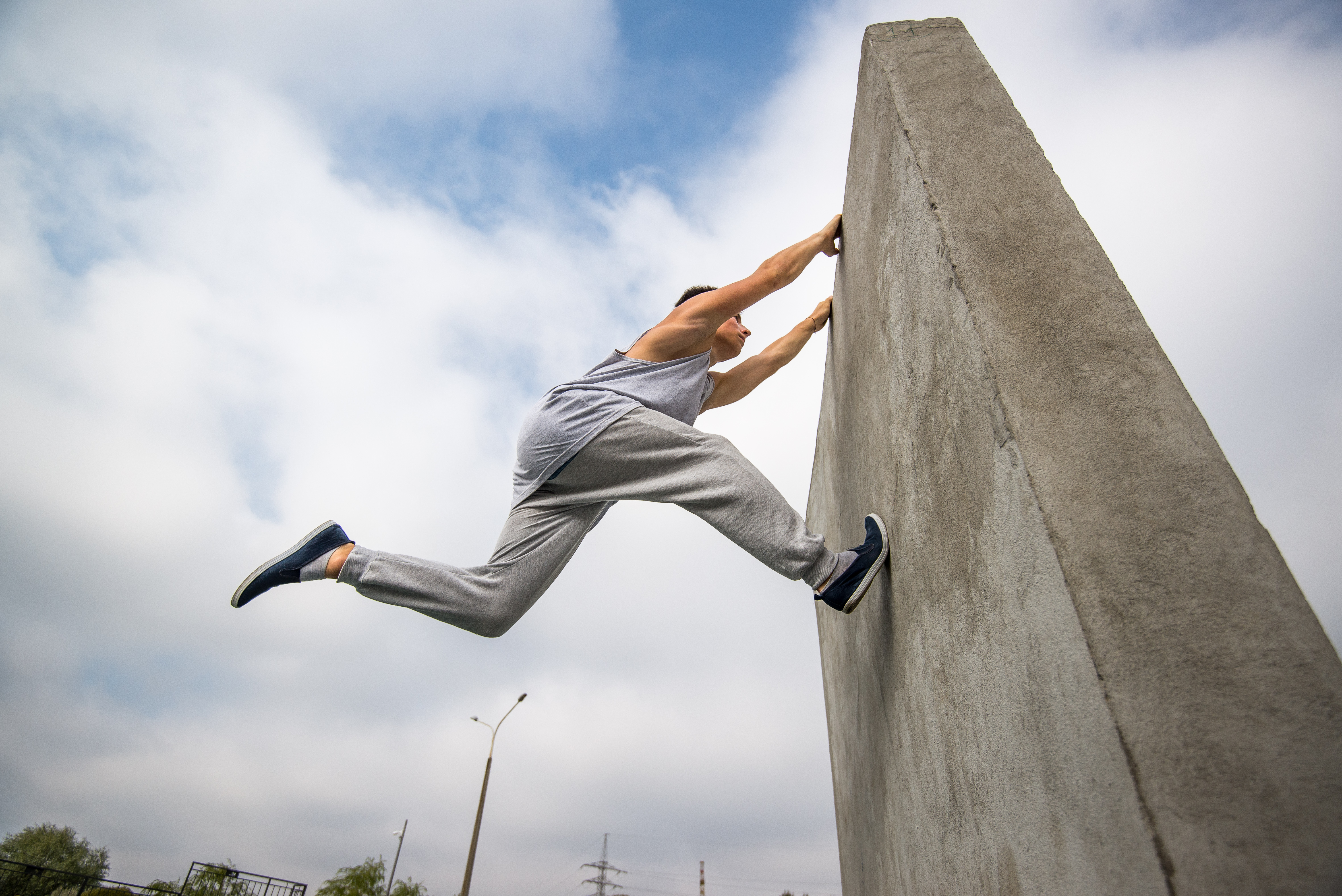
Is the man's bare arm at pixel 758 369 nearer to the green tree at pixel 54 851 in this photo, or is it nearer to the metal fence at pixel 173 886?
the metal fence at pixel 173 886

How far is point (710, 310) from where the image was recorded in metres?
2.54

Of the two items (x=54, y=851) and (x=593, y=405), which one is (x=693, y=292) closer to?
(x=593, y=405)

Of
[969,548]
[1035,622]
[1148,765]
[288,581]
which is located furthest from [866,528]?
[288,581]

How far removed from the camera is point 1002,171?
1.58 meters

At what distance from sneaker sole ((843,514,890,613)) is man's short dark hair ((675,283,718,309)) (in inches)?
51.7

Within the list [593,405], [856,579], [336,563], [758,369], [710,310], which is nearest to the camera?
[856,579]

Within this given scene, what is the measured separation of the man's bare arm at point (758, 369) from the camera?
3.15 meters

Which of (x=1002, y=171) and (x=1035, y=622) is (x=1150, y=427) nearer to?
(x=1035, y=622)

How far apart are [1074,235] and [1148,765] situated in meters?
1.06

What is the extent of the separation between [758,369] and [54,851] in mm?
38398

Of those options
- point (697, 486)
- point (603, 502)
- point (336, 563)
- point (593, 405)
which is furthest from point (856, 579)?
point (336, 563)

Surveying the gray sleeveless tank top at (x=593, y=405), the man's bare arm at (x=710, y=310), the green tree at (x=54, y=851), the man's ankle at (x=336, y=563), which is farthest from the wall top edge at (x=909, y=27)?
the green tree at (x=54, y=851)

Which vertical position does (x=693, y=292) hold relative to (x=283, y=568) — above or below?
above

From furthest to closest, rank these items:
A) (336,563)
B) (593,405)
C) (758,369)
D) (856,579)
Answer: (758,369), (593,405), (336,563), (856,579)
